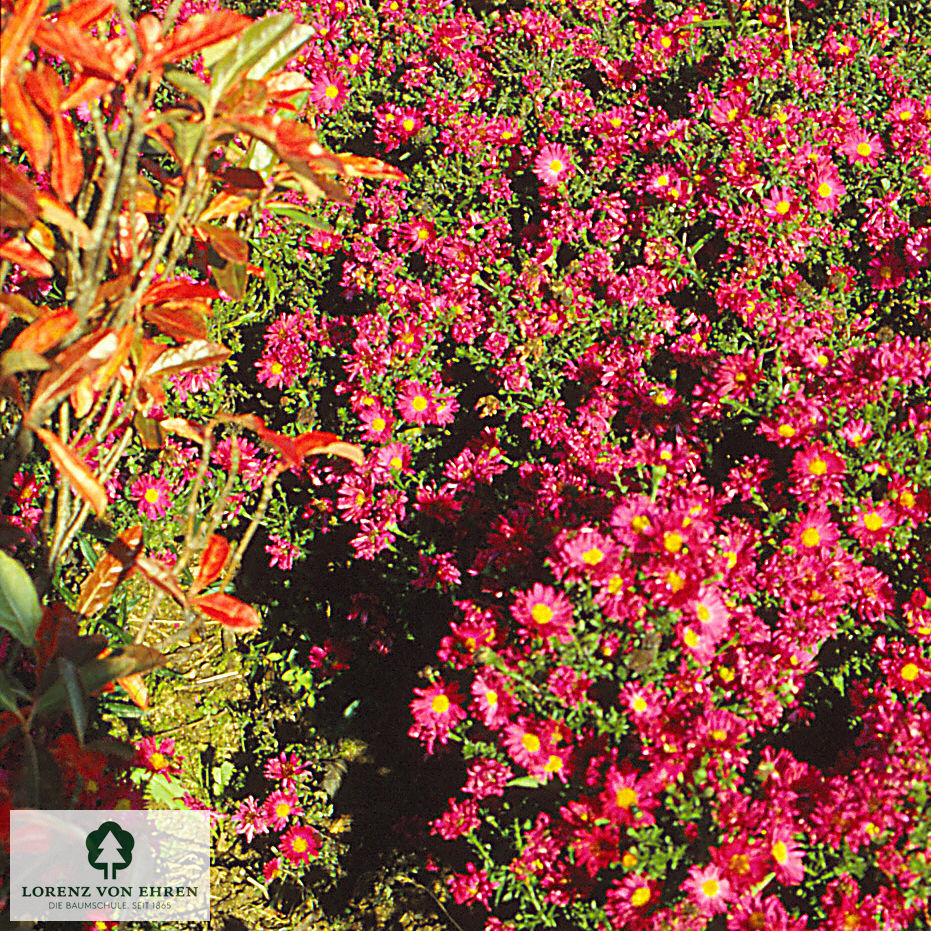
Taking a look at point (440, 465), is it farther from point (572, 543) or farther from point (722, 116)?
point (722, 116)

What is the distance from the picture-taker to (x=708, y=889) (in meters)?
1.37

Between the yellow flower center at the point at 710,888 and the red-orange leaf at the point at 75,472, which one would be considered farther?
the yellow flower center at the point at 710,888

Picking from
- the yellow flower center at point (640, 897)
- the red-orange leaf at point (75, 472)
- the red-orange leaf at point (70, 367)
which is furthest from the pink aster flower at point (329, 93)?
the yellow flower center at point (640, 897)

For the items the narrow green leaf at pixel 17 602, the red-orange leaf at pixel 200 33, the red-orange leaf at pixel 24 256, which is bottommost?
the narrow green leaf at pixel 17 602

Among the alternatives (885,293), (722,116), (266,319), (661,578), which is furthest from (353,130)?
(661,578)

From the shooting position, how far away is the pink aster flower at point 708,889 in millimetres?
1353

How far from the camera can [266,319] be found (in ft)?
8.17

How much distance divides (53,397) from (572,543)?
941 mm

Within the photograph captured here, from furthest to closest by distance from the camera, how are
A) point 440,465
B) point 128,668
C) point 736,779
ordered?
1. point 440,465
2. point 736,779
3. point 128,668

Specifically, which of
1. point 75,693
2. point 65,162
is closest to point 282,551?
point 75,693

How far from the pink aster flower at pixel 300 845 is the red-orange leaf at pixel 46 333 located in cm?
136

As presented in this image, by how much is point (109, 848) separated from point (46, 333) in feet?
3.48

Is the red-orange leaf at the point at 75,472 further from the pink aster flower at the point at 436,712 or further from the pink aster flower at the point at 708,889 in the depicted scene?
the pink aster flower at the point at 708,889

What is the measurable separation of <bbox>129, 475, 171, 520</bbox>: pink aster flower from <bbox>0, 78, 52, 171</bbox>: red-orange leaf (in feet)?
3.72
